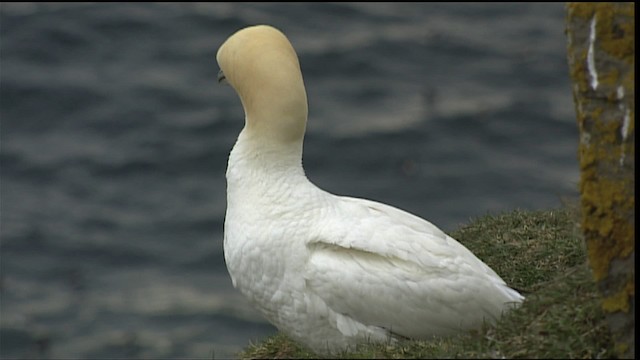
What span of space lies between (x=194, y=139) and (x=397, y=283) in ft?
45.8

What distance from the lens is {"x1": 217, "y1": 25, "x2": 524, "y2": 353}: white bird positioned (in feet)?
22.9

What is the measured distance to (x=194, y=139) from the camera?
20.7m

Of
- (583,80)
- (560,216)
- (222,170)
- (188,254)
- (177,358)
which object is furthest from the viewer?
(222,170)

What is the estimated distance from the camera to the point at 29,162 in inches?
790

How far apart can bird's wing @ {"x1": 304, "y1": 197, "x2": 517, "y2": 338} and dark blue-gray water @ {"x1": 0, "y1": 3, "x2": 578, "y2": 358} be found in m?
9.03

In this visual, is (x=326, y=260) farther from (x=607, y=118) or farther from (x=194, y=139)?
(x=194, y=139)

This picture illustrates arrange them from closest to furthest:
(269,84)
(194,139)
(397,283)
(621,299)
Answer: (621,299)
(397,283)
(269,84)
(194,139)

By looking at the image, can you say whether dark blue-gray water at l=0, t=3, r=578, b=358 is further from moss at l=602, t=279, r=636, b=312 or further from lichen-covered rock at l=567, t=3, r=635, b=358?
lichen-covered rock at l=567, t=3, r=635, b=358

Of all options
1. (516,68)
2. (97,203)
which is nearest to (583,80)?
(97,203)

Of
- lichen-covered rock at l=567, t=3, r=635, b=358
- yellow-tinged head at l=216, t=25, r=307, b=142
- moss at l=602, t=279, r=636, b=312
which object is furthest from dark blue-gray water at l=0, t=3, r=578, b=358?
lichen-covered rock at l=567, t=3, r=635, b=358

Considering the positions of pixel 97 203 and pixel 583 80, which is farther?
pixel 97 203

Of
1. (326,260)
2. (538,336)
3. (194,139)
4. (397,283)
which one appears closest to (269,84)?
(326,260)

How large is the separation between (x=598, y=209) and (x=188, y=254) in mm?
12934

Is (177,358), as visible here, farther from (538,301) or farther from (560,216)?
(538,301)
